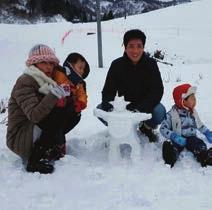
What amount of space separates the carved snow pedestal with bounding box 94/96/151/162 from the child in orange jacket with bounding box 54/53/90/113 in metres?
0.23

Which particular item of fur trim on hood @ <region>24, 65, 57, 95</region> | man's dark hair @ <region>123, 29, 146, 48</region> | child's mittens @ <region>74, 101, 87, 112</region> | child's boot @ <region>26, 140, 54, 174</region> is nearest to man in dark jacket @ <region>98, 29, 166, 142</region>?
man's dark hair @ <region>123, 29, 146, 48</region>

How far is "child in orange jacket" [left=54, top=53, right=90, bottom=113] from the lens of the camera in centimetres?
408

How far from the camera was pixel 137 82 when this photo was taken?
443 cm

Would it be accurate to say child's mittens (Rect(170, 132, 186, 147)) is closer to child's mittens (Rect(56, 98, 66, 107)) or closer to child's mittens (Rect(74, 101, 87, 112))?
child's mittens (Rect(74, 101, 87, 112))

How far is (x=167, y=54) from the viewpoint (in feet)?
50.9

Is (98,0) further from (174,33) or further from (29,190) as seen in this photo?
(174,33)

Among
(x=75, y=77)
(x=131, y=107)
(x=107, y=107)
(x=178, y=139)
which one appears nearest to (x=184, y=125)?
(x=178, y=139)

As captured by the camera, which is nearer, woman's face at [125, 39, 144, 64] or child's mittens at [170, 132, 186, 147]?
child's mittens at [170, 132, 186, 147]

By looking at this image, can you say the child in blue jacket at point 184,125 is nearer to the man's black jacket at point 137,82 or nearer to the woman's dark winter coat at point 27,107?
the man's black jacket at point 137,82

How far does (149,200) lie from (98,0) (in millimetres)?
8087

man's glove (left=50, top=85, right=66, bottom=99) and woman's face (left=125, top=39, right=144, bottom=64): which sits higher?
woman's face (left=125, top=39, right=144, bottom=64)

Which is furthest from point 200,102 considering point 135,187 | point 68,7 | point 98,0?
point 68,7

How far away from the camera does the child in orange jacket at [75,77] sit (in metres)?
4.08

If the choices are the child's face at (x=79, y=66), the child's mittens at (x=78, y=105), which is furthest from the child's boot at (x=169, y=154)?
the child's face at (x=79, y=66)
